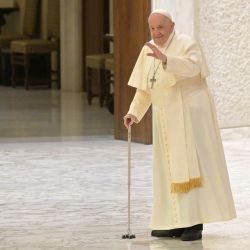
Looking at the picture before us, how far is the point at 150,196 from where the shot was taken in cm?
713

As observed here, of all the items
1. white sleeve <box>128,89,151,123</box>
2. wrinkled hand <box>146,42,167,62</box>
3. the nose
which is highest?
the nose

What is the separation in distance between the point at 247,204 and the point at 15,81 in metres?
10.1

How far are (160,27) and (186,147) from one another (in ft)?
2.20

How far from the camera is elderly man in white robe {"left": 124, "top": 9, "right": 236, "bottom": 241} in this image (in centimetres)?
556

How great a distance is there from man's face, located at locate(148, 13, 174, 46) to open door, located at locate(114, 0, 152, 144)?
382 cm

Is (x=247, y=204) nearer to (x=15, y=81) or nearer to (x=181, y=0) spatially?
(x=181, y=0)

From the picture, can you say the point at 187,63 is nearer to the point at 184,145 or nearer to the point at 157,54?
the point at 157,54

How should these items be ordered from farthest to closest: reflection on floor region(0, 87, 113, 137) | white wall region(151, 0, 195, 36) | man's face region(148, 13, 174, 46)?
1. reflection on floor region(0, 87, 113, 137)
2. white wall region(151, 0, 195, 36)
3. man's face region(148, 13, 174, 46)

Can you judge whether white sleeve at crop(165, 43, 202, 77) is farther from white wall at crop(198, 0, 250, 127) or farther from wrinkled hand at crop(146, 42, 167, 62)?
white wall at crop(198, 0, 250, 127)

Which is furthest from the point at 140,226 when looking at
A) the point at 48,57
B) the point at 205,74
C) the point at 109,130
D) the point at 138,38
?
the point at 48,57

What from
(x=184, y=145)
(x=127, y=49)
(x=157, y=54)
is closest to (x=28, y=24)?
(x=127, y=49)

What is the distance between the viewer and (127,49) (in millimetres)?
9641

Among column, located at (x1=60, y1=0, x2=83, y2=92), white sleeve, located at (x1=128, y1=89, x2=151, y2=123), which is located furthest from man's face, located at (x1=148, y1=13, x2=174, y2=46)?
column, located at (x1=60, y1=0, x2=83, y2=92)

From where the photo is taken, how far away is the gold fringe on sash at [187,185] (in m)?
5.55
